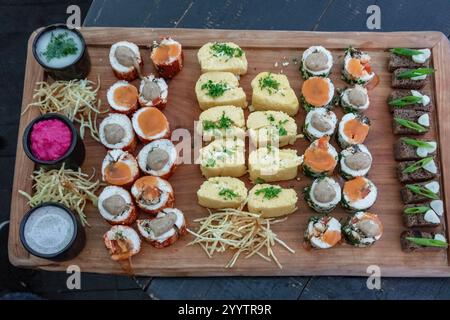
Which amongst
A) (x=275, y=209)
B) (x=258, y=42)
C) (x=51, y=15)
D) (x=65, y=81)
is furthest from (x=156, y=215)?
(x=51, y=15)

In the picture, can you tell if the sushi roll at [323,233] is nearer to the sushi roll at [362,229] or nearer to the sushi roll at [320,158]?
the sushi roll at [362,229]

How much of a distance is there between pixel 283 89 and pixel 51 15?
8.29 ft

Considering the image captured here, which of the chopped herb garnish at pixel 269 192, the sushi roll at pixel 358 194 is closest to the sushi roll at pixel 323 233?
the sushi roll at pixel 358 194

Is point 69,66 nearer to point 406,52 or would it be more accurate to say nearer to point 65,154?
point 65,154

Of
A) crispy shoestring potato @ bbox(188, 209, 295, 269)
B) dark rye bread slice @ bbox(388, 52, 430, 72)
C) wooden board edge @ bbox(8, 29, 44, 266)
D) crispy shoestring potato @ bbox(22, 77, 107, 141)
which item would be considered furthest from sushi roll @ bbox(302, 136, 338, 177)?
wooden board edge @ bbox(8, 29, 44, 266)

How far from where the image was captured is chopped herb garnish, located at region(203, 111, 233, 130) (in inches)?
146

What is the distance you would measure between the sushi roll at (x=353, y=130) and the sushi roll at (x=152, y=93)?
1.19 metres

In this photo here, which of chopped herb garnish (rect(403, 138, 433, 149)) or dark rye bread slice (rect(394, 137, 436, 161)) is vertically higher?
chopped herb garnish (rect(403, 138, 433, 149))

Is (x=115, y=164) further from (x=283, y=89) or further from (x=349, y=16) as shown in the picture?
(x=349, y=16)

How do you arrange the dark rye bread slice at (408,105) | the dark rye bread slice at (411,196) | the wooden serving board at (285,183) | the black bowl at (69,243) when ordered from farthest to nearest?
the dark rye bread slice at (408,105)
the dark rye bread slice at (411,196)
the wooden serving board at (285,183)
the black bowl at (69,243)

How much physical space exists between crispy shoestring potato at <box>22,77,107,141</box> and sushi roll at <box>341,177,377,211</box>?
1650mm

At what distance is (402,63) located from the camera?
3.92 metres

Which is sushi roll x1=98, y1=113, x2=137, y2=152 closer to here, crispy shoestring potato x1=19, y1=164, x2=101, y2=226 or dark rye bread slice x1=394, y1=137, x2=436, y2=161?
crispy shoestring potato x1=19, y1=164, x2=101, y2=226

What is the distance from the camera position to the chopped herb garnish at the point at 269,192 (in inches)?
140
